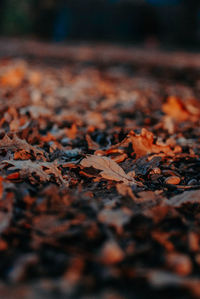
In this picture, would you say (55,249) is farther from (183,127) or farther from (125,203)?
(183,127)

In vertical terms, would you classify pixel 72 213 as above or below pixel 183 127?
above

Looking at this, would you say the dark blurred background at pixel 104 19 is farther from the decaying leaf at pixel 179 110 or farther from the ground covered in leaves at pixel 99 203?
the ground covered in leaves at pixel 99 203

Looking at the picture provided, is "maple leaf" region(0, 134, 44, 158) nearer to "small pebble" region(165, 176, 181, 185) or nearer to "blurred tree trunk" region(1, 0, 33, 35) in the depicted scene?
"small pebble" region(165, 176, 181, 185)

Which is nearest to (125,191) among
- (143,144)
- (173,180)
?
(173,180)

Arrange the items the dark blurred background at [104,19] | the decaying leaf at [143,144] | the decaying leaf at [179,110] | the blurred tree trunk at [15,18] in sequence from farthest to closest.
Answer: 1. the blurred tree trunk at [15,18]
2. the dark blurred background at [104,19]
3. the decaying leaf at [179,110]
4. the decaying leaf at [143,144]

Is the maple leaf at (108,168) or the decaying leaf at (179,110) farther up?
the maple leaf at (108,168)

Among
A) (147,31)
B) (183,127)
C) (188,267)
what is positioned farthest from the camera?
(147,31)

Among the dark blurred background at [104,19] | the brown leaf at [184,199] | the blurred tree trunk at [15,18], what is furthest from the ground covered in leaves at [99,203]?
the blurred tree trunk at [15,18]

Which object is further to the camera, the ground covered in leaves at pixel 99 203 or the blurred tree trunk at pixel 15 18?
the blurred tree trunk at pixel 15 18

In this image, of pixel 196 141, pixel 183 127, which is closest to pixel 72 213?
pixel 196 141
